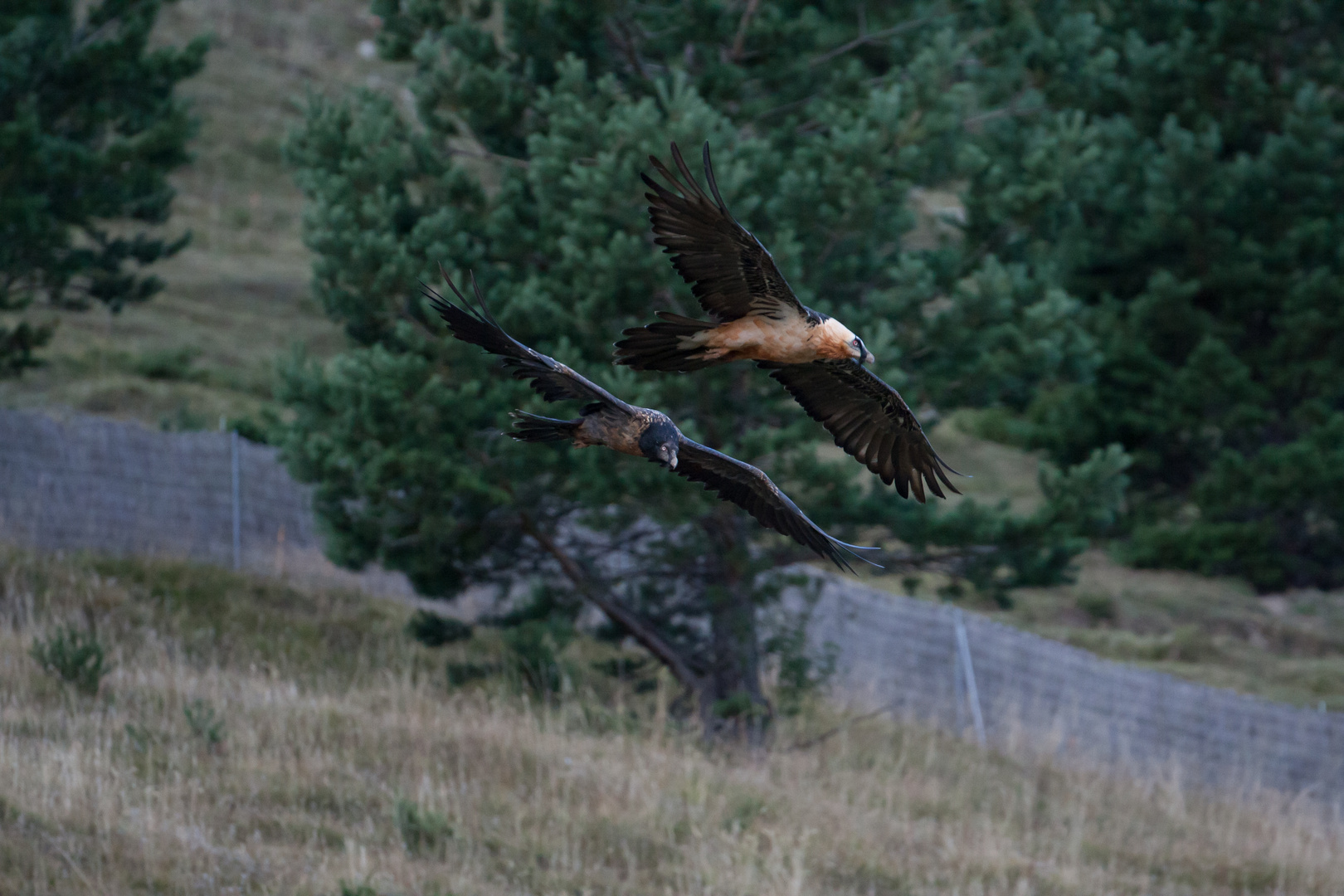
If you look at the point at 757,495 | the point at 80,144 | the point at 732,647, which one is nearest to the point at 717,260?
the point at 757,495

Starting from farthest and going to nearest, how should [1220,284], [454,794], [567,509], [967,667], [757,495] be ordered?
[1220,284] → [967,667] → [567,509] → [454,794] → [757,495]

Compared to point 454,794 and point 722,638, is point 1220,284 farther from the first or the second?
point 454,794

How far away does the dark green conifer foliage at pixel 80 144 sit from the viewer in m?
12.2

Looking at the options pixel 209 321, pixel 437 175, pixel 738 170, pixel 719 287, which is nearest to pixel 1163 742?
pixel 738 170

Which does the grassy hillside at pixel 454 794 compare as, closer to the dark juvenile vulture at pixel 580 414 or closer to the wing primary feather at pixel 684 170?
the dark juvenile vulture at pixel 580 414

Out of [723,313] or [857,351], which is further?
[723,313]

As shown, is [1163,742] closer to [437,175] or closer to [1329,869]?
[1329,869]

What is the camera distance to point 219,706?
850 centimetres

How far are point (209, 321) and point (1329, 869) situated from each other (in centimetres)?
1884

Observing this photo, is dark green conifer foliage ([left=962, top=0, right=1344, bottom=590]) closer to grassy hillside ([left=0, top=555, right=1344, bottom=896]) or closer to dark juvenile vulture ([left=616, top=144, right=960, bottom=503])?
grassy hillside ([left=0, top=555, right=1344, bottom=896])

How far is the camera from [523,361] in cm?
290

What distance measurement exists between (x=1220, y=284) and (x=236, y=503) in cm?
1230

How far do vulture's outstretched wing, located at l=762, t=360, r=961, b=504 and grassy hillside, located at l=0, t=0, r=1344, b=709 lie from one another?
6.36 metres

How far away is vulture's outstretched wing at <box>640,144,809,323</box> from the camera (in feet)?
10.1
